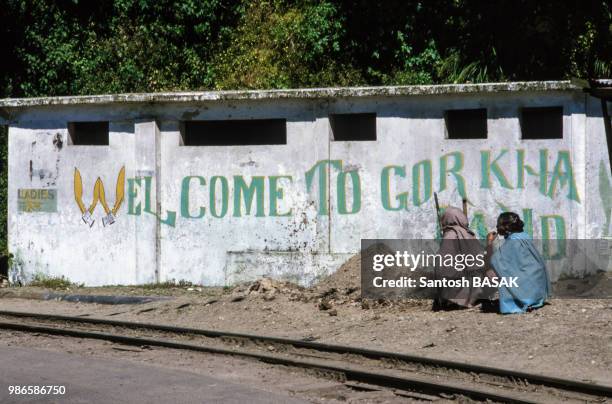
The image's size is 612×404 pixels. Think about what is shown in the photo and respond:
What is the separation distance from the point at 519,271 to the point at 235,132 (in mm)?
6492

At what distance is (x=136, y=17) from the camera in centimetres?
2764

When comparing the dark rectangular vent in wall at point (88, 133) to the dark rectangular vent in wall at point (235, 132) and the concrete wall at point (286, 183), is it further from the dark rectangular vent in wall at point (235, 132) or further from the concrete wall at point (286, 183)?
the dark rectangular vent in wall at point (235, 132)

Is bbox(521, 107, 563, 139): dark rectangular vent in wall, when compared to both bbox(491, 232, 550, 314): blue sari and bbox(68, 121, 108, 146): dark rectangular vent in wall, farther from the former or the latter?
bbox(68, 121, 108, 146): dark rectangular vent in wall

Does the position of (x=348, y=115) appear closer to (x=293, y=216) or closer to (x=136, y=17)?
(x=293, y=216)

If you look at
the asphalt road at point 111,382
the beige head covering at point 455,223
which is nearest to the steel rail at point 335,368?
the asphalt road at point 111,382

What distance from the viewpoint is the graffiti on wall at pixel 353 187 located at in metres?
15.5

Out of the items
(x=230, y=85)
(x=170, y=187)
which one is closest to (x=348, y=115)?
(x=170, y=187)

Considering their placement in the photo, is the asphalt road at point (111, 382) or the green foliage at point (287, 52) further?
the green foliage at point (287, 52)

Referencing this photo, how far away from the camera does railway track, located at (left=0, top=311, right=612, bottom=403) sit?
9.14 meters

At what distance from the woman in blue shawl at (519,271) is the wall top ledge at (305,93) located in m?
3.17

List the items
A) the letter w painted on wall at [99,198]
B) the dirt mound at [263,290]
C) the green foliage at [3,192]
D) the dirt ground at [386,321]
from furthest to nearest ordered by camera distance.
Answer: the green foliage at [3,192]
the letter w painted on wall at [99,198]
the dirt mound at [263,290]
the dirt ground at [386,321]

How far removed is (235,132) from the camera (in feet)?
57.8

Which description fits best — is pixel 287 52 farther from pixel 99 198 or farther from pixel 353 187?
pixel 353 187

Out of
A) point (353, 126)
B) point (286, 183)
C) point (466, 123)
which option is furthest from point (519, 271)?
point (286, 183)
